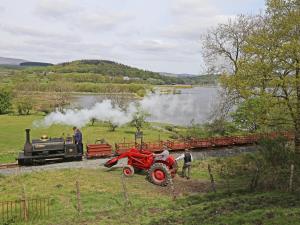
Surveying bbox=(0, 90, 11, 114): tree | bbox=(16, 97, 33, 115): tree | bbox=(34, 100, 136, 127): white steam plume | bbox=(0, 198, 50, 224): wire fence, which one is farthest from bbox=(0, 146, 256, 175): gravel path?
bbox=(0, 90, 11, 114): tree

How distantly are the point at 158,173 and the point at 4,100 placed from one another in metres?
67.4

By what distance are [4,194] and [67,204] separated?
3455 millimetres

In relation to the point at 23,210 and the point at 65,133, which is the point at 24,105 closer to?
the point at 65,133

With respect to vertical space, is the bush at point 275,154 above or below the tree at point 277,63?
below

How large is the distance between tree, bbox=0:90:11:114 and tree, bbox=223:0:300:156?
6541 cm

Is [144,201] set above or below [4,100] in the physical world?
below

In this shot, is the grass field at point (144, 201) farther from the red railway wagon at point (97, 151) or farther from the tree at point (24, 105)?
the tree at point (24, 105)

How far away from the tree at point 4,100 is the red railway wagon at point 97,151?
5883 centimetres

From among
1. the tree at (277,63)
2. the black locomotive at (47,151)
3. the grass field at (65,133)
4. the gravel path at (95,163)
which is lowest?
the grass field at (65,133)

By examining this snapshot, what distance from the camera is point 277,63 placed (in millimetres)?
21375

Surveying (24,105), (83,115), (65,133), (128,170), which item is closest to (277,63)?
(128,170)

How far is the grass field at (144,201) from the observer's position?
12.3m

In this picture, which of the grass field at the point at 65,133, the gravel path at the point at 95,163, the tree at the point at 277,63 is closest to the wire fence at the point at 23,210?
the gravel path at the point at 95,163

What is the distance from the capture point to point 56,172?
2073 centimetres
